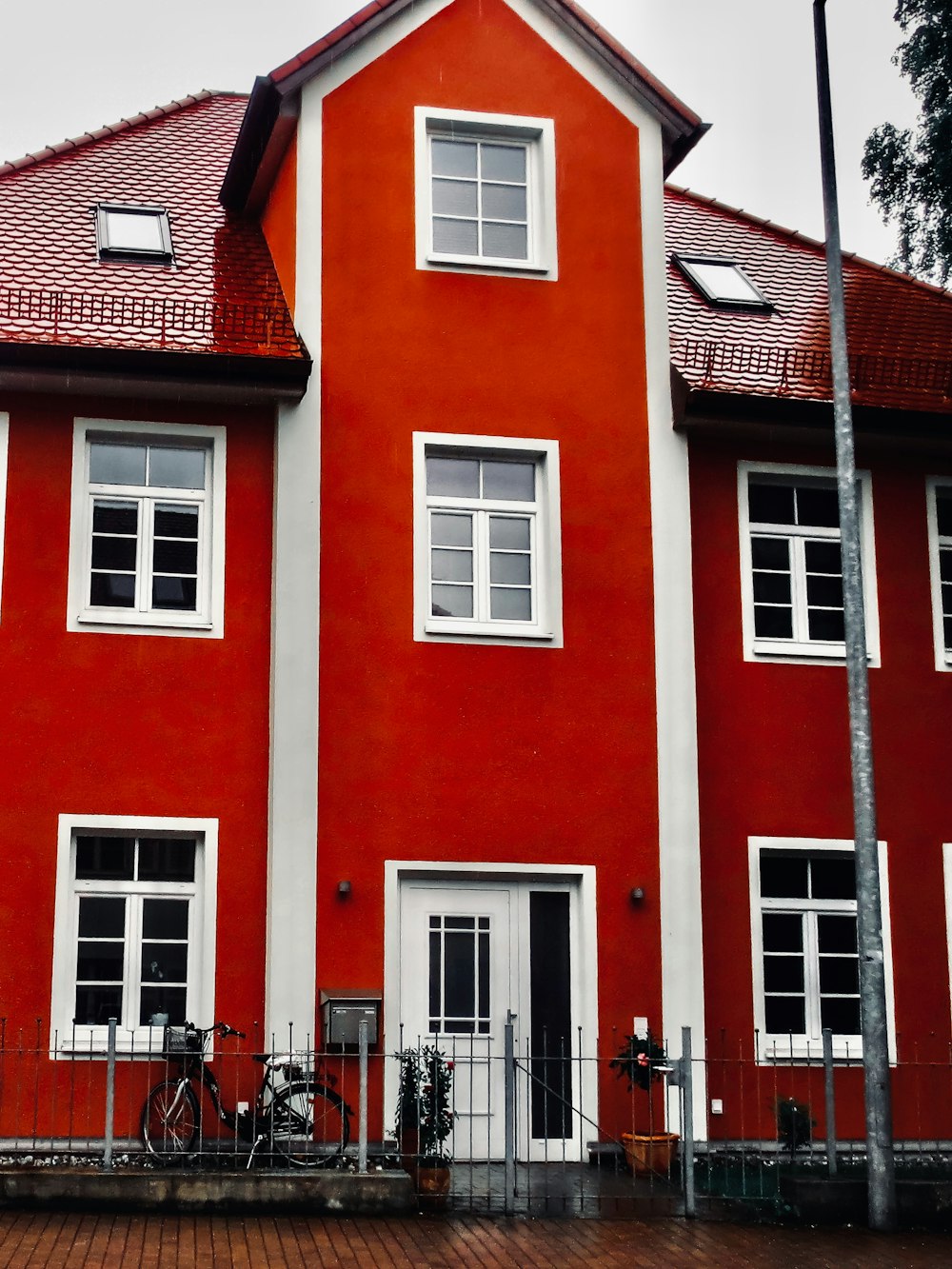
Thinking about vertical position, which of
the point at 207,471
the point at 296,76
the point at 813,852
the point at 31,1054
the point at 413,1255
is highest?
the point at 296,76

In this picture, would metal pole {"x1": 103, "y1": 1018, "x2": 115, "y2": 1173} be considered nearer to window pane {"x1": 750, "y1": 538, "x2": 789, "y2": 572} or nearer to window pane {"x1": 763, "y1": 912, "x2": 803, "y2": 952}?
window pane {"x1": 763, "y1": 912, "x2": 803, "y2": 952}

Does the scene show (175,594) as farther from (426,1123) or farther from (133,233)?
(426,1123)

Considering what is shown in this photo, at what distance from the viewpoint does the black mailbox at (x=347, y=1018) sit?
50.6ft

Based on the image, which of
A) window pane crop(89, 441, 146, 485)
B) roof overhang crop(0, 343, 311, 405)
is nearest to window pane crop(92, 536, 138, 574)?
window pane crop(89, 441, 146, 485)

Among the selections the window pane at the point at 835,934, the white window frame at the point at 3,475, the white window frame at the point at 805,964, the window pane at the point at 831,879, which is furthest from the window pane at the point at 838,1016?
the white window frame at the point at 3,475

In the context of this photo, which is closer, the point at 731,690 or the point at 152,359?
the point at 152,359

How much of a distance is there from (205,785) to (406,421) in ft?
12.0

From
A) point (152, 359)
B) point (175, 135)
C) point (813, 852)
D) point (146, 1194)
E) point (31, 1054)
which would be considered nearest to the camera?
point (146, 1194)

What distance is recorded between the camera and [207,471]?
1680 cm

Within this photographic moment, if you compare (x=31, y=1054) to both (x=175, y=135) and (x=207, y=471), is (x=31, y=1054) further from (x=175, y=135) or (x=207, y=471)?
(x=175, y=135)

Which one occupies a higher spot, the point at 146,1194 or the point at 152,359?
the point at 152,359

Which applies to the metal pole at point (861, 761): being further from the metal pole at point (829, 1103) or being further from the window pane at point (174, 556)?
the window pane at point (174, 556)

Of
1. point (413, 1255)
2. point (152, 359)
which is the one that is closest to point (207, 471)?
point (152, 359)

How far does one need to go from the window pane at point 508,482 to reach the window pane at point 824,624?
2904 mm
